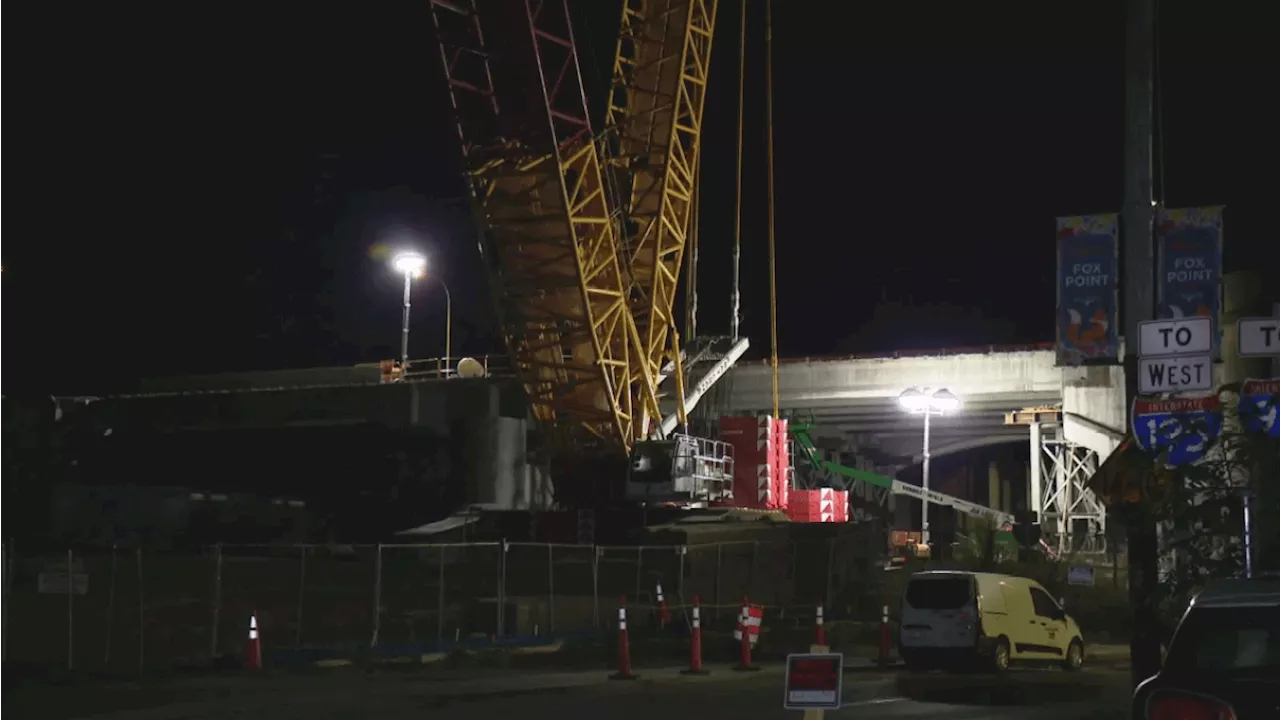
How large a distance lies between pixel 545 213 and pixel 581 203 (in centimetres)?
113

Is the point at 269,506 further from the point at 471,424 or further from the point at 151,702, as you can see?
the point at 151,702

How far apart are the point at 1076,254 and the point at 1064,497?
160 feet

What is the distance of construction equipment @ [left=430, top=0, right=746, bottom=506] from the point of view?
38.6 metres

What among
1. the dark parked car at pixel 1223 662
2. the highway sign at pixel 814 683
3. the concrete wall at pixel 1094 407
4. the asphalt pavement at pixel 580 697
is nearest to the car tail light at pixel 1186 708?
the dark parked car at pixel 1223 662

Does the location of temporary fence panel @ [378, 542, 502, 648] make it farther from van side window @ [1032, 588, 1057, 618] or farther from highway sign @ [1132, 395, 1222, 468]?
highway sign @ [1132, 395, 1222, 468]

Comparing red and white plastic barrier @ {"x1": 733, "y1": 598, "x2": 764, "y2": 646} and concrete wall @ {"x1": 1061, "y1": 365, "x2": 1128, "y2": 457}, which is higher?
concrete wall @ {"x1": 1061, "y1": 365, "x2": 1128, "y2": 457}

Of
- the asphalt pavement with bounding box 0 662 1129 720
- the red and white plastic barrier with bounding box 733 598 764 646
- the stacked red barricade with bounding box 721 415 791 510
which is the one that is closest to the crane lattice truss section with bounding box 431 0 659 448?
the stacked red barricade with bounding box 721 415 791 510

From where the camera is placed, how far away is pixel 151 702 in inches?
731

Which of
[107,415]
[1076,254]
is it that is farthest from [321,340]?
[1076,254]

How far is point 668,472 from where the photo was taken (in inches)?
1617

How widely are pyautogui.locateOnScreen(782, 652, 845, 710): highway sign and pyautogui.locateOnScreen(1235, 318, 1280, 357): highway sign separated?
602 centimetres

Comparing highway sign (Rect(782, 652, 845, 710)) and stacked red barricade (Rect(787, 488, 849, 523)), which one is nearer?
highway sign (Rect(782, 652, 845, 710))

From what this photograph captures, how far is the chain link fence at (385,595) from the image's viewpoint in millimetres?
26062

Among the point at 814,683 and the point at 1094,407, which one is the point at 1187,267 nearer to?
the point at 814,683
